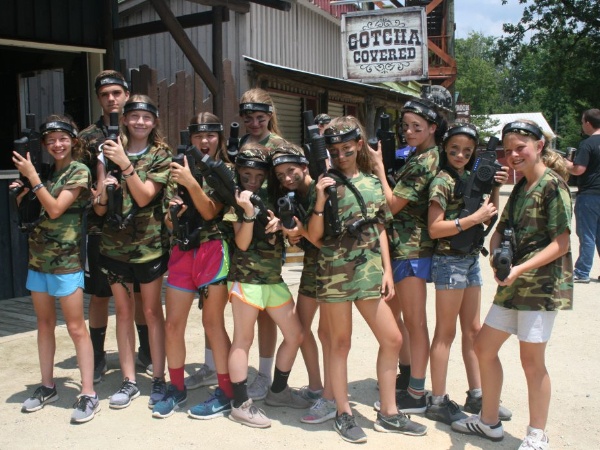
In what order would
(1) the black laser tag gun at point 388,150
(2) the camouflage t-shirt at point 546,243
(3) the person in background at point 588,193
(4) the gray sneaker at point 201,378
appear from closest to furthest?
(2) the camouflage t-shirt at point 546,243
(1) the black laser tag gun at point 388,150
(4) the gray sneaker at point 201,378
(3) the person in background at point 588,193

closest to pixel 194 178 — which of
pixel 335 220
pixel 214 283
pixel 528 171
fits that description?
pixel 214 283

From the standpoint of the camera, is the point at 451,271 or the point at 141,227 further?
the point at 141,227

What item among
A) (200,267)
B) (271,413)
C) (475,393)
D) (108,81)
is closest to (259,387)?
(271,413)

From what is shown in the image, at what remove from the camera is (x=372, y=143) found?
13.9 ft

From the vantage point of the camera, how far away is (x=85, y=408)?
4.15 metres

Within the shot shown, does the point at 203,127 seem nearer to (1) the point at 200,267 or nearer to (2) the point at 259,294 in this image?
(1) the point at 200,267

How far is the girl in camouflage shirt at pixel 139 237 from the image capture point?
4.24m

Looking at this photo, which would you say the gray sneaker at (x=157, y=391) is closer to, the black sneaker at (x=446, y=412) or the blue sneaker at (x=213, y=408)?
the blue sneaker at (x=213, y=408)

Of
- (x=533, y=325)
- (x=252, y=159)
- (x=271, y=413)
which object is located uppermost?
(x=252, y=159)

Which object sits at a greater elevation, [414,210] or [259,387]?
[414,210]

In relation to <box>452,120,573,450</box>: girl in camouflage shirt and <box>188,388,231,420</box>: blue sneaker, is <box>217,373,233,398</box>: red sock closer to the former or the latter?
<box>188,388,231,420</box>: blue sneaker

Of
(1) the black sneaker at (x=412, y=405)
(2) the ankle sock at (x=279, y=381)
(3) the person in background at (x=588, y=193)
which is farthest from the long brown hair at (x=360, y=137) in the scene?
(3) the person in background at (x=588, y=193)

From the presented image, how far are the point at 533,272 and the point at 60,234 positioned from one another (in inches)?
114

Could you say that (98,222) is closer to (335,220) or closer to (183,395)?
(183,395)
